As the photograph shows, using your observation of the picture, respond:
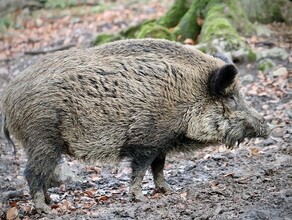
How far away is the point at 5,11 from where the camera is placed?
1959 centimetres

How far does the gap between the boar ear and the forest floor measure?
90 centimetres

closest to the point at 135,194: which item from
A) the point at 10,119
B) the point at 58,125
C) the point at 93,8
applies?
the point at 58,125

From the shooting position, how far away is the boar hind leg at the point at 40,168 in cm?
611

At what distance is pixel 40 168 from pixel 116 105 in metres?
0.97

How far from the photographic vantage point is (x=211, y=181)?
6820 mm

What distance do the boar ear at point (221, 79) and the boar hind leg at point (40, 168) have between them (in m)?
1.69

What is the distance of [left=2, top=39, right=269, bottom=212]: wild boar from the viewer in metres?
6.11

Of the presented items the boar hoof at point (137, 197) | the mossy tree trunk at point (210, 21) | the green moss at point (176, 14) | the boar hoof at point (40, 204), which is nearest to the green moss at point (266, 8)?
the mossy tree trunk at point (210, 21)

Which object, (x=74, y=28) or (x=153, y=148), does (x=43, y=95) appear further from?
(x=74, y=28)

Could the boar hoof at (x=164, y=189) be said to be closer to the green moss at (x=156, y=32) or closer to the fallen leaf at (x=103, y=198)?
the fallen leaf at (x=103, y=198)

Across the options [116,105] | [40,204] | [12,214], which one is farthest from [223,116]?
[12,214]

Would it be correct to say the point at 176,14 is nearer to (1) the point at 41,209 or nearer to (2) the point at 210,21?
(2) the point at 210,21

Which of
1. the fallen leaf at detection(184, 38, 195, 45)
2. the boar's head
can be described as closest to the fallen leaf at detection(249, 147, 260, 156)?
the boar's head

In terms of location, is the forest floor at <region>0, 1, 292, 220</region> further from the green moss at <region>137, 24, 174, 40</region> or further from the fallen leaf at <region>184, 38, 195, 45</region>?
the green moss at <region>137, 24, 174, 40</region>
